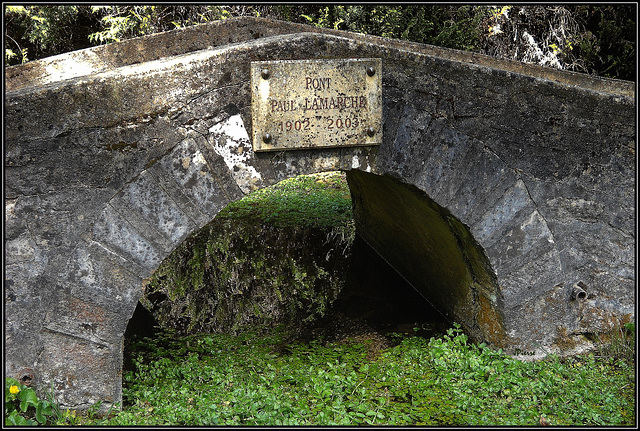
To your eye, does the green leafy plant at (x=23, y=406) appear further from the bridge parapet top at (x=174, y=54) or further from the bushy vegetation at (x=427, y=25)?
the bushy vegetation at (x=427, y=25)

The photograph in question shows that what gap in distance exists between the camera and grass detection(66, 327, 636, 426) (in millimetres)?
3371

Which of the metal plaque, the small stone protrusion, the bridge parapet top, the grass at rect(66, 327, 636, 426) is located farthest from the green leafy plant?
the small stone protrusion

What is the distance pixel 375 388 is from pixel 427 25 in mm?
6432

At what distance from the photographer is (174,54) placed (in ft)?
16.4

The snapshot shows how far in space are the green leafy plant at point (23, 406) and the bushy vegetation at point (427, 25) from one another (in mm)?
6467

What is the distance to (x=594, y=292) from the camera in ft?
13.2

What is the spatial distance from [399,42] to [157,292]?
10.6 ft

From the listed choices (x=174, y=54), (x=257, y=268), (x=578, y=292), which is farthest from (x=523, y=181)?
(x=257, y=268)

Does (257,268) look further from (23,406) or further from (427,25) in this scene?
(427,25)

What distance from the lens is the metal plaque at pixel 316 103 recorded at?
3283 millimetres

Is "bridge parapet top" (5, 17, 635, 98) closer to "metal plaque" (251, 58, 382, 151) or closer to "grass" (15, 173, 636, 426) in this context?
"metal plaque" (251, 58, 382, 151)

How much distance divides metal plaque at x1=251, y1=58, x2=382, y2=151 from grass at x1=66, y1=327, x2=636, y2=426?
149 centimetres

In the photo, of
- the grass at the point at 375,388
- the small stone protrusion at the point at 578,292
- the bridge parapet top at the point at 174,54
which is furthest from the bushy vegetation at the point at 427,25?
the grass at the point at 375,388

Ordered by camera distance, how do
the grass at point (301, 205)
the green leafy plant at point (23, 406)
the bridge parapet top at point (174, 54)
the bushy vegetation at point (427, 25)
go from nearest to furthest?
1. the green leafy plant at point (23, 406)
2. the bridge parapet top at point (174, 54)
3. the grass at point (301, 205)
4. the bushy vegetation at point (427, 25)
